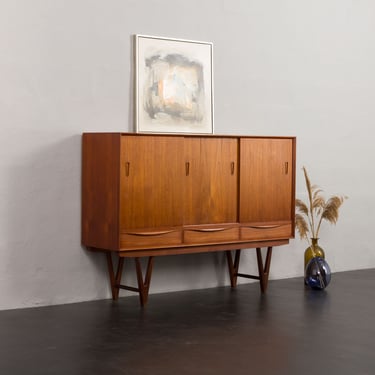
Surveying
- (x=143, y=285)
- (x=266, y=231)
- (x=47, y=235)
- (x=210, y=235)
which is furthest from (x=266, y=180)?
(x=47, y=235)

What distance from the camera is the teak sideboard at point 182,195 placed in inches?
243

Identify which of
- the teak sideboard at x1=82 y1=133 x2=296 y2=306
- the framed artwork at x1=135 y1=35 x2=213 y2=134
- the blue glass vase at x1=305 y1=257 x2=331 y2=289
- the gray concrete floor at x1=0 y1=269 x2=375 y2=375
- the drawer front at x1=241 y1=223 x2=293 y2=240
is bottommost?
the gray concrete floor at x1=0 y1=269 x2=375 y2=375

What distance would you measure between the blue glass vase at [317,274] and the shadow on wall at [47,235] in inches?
71.9

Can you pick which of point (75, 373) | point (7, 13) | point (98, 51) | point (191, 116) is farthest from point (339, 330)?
point (7, 13)

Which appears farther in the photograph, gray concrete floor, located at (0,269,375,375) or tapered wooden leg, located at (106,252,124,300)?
tapered wooden leg, located at (106,252,124,300)

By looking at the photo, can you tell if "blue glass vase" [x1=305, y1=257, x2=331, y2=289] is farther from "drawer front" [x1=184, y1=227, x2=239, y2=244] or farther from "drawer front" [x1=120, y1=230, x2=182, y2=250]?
"drawer front" [x1=120, y1=230, x2=182, y2=250]

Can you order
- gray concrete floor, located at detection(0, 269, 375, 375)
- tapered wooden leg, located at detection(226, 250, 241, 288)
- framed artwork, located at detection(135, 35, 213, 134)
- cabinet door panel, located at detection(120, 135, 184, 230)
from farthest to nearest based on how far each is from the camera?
tapered wooden leg, located at detection(226, 250, 241, 288)
framed artwork, located at detection(135, 35, 213, 134)
cabinet door panel, located at detection(120, 135, 184, 230)
gray concrete floor, located at detection(0, 269, 375, 375)

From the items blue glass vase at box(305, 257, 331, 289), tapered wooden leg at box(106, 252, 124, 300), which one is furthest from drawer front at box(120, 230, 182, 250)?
blue glass vase at box(305, 257, 331, 289)

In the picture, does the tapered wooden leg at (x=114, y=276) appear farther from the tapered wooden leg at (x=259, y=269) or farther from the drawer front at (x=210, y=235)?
the tapered wooden leg at (x=259, y=269)

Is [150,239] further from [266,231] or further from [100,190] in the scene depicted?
[266,231]

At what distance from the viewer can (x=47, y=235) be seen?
20.8 ft

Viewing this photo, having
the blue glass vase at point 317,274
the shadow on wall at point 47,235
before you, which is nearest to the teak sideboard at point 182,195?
the shadow on wall at point 47,235

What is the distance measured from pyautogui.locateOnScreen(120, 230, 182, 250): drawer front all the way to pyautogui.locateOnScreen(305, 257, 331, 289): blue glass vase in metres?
1.37

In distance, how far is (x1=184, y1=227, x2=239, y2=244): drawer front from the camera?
6.52m
